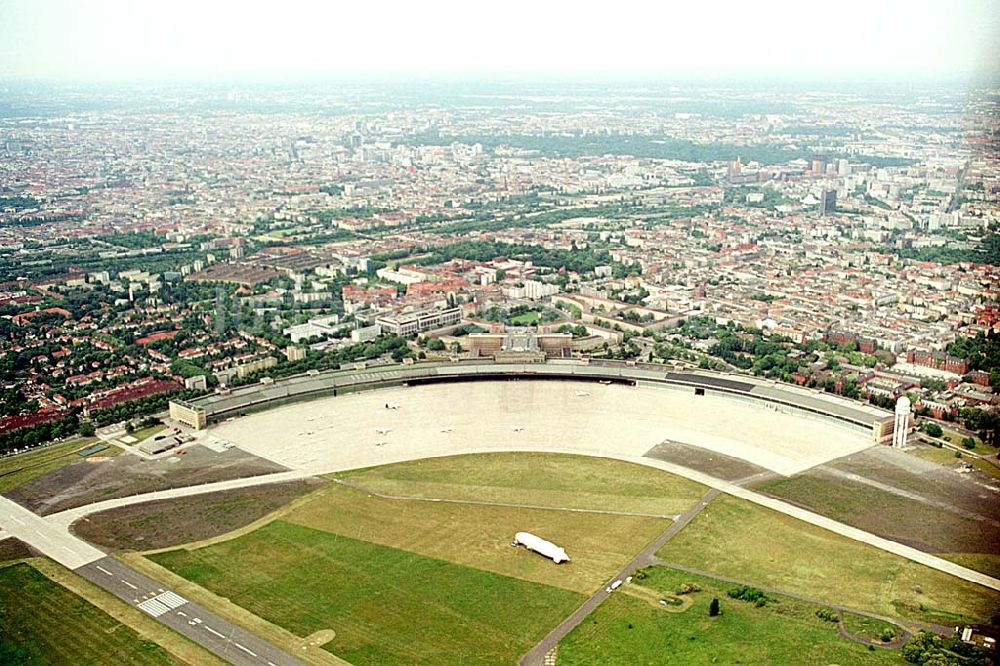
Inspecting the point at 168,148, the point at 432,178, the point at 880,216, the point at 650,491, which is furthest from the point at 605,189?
the point at 650,491

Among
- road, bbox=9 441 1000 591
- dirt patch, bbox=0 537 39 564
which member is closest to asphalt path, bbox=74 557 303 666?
dirt patch, bbox=0 537 39 564

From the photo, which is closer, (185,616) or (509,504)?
(185,616)

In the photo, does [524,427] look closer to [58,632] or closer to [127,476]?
[127,476]

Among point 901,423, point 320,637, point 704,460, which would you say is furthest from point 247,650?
point 901,423

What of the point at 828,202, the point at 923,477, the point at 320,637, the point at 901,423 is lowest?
the point at 923,477

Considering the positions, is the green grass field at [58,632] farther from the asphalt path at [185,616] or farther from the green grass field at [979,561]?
the green grass field at [979,561]

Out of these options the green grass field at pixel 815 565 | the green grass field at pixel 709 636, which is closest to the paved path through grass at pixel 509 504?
the green grass field at pixel 815 565

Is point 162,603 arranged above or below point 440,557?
above
